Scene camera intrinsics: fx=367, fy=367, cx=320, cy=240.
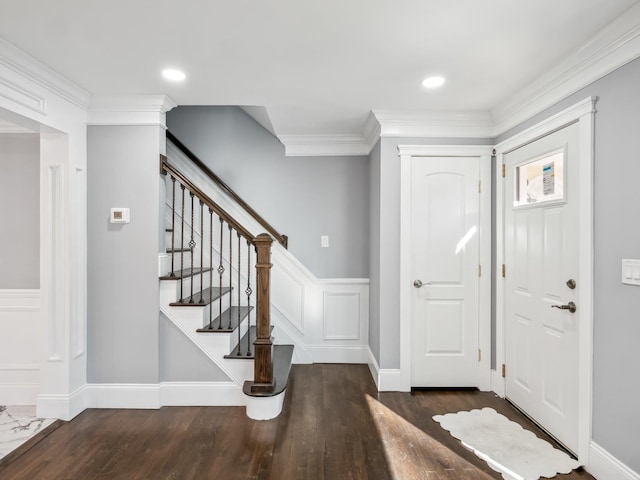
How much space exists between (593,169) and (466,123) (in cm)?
130

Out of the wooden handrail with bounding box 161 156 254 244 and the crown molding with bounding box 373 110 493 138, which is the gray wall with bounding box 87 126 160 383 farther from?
the crown molding with bounding box 373 110 493 138

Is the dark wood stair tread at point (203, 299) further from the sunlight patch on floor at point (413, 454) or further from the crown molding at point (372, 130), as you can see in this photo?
the crown molding at point (372, 130)

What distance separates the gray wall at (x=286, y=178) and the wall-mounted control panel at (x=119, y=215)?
1.33 m

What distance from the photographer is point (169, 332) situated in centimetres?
299

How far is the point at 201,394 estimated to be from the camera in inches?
118

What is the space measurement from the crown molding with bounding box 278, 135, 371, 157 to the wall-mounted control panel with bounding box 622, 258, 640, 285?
2.59 metres

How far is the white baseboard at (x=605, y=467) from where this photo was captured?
73.8 inches

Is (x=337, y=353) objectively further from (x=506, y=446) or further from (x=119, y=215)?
(x=119, y=215)

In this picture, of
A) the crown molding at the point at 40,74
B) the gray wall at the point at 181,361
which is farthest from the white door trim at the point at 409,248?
the crown molding at the point at 40,74

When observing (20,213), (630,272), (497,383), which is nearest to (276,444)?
(497,383)

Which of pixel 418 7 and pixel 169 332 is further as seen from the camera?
pixel 169 332

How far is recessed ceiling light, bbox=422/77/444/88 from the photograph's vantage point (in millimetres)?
2568

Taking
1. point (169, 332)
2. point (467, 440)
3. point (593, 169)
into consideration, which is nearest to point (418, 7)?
point (593, 169)

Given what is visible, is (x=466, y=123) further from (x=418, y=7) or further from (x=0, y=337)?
(x=0, y=337)
